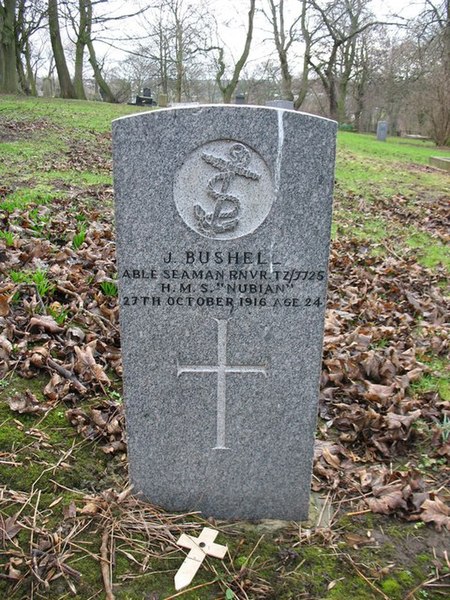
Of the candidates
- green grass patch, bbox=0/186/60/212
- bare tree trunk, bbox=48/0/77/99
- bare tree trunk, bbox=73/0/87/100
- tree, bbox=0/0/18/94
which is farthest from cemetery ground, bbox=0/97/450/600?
bare tree trunk, bbox=73/0/87/100

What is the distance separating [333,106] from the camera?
1284 inches

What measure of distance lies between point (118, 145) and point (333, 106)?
33.6m

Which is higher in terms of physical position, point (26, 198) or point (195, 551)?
point (26, 198)

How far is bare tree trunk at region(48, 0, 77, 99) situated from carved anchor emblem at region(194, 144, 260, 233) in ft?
67.1

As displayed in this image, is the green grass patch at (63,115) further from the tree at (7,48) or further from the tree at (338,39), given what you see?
the tree at (338,39)

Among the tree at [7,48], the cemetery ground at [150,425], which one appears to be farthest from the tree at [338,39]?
the cemetery ground at [150,425]

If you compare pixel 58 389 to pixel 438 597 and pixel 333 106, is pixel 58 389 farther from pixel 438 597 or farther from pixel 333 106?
pixel 333 106

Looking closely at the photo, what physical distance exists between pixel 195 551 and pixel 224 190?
1.57 metres

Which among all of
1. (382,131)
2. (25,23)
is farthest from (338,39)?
(25,23)

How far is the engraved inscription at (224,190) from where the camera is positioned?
6.54 ft

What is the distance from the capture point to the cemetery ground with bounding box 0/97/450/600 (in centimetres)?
215

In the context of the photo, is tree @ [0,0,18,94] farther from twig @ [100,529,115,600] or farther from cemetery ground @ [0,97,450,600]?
twig @ [100,529,115,600]

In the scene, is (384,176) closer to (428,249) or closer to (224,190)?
(428,249)

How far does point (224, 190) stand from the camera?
2043 mm
